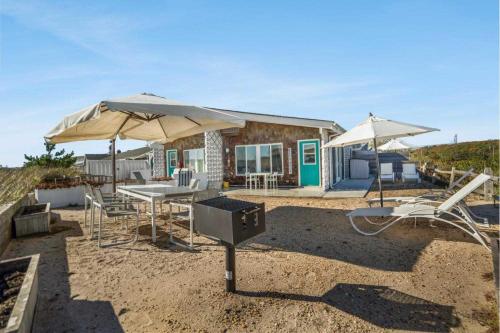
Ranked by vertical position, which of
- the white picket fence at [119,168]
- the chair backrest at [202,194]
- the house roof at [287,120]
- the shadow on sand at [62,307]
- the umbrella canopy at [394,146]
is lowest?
the shadow on sand at [62,307]

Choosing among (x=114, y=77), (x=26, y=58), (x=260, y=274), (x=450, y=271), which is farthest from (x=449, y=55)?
(x=26, y=58)

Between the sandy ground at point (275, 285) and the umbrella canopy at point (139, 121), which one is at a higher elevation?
the umbrella canopy at point (139, 121)

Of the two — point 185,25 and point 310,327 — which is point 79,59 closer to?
point 185,25

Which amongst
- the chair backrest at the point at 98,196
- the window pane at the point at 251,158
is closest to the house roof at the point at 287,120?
A: the window pane at the point at 251,158

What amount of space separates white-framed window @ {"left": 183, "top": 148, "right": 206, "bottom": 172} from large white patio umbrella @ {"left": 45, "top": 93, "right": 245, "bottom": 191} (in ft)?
21.6

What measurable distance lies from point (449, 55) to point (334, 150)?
6589 mm

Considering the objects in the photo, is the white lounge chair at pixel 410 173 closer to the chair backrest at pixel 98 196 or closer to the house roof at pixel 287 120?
the house roof at pixel 287 120

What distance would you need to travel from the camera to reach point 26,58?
5539mm

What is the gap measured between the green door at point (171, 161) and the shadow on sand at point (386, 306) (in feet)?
46.7

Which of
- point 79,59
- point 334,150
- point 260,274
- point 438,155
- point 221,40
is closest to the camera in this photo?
point 260,274

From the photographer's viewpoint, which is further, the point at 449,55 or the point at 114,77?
the point at 449,55

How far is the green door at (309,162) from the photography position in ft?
39.8

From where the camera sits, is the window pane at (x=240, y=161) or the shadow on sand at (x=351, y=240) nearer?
the shadow on sand at (x=351, y=240)

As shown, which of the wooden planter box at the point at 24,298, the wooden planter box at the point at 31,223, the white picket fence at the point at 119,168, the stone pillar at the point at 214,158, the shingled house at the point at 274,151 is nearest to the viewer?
the wooden planter box at the point at 24,298
